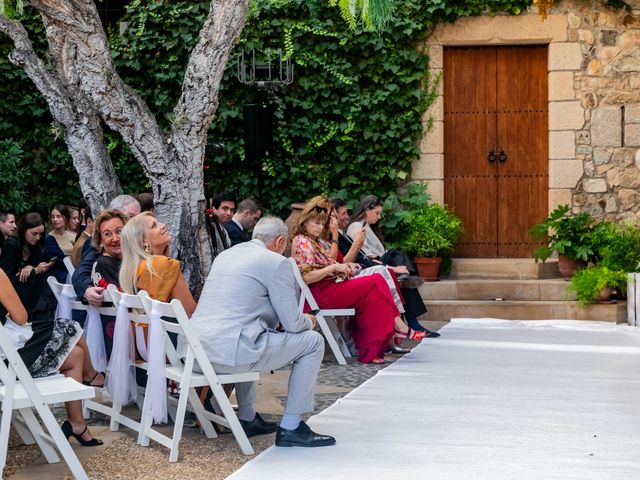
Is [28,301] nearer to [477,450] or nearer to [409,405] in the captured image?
[409,405]

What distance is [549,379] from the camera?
6.76 m

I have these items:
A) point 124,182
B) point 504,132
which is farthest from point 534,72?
point 124,182

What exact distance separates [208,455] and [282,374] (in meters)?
2.40

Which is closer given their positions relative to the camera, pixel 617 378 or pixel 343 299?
pixel 617 378

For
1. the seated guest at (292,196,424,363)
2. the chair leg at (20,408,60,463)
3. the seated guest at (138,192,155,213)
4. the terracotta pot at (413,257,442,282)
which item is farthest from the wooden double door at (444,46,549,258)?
→ the chair leg at (20,408,60,463)

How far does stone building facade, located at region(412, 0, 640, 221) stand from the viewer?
11.1 metres

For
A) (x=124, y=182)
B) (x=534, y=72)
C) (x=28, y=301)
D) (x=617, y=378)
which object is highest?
(x=534, y=72)

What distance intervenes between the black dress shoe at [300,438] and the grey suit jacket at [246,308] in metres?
0.38

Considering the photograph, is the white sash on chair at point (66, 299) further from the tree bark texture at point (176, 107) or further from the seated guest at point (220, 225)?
the seated guest at point (220, 225)

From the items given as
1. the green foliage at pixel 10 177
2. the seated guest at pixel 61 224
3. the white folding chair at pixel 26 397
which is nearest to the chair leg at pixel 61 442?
the white folding chair at pixel 26 397

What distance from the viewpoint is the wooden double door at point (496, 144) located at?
11359 mm

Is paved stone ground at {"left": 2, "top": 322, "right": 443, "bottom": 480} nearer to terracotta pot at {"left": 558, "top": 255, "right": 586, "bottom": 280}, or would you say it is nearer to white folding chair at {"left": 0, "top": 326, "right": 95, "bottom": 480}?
white folding chair at {"left": 0, "top": 326, "right": 95, "bottom": 480}

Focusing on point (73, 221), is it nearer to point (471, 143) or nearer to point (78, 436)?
point (471, 143)

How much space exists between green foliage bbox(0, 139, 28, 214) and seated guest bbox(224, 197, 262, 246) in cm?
342
